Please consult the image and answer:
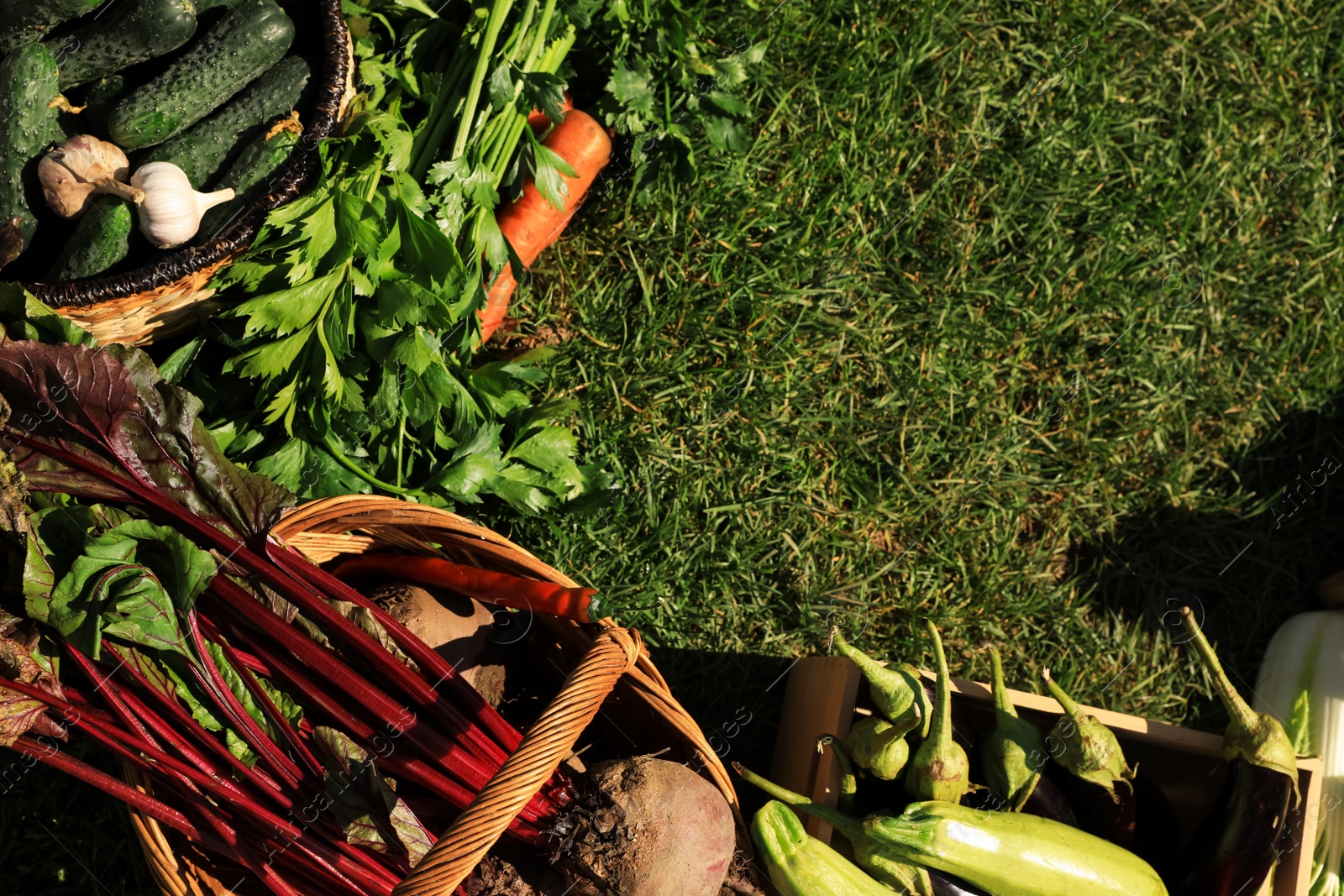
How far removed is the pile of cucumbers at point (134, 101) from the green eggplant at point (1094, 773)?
76.0 inches

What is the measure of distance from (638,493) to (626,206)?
78cm

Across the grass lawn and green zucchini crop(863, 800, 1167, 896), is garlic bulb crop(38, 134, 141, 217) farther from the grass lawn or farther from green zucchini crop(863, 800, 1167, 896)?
green zucchini crop(863, 800, 1167, 896)

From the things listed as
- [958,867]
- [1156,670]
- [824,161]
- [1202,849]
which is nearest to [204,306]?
[824,161]

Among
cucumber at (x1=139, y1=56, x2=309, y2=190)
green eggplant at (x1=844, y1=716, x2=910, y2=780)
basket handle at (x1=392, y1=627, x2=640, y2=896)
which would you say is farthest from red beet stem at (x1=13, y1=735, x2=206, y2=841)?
green eggplant at (x1=844, y1=716, x2=910, y2=780)

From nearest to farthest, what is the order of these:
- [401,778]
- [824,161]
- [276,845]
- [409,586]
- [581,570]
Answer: [276,845] → [401,778] → [409,586] → [581,570] → [824,161]

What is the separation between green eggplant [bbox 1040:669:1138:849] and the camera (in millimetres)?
1918

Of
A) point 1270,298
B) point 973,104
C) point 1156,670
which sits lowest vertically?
point 1156,670

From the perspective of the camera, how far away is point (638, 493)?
101 inches

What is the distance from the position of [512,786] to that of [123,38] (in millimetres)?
1641

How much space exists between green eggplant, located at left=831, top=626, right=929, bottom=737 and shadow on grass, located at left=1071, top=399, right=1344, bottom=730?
41.0 inches

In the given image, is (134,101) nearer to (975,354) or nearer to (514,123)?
(514,123)

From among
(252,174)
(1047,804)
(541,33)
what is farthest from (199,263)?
(1047,804)

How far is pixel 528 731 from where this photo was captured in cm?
160

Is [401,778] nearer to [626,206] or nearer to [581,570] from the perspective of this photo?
[581,570]
